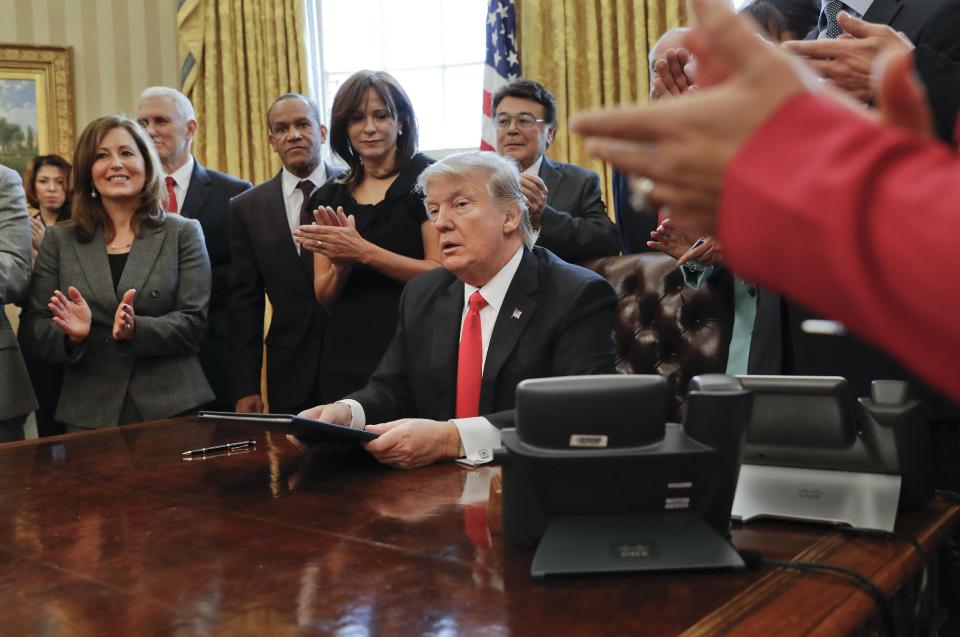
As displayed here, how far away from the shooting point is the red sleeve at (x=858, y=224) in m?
0.63

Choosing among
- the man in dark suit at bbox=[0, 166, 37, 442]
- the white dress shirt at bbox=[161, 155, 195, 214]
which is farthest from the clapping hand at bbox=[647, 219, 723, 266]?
the white dress shirt at bbox=[161, 155, 195, 214]

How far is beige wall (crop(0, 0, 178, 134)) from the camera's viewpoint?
7.14 meters

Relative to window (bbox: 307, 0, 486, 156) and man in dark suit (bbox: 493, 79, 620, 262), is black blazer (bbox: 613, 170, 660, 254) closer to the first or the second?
man in dark suit (bbox: 493, 79, 620, 262)

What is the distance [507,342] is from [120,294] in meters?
1.52

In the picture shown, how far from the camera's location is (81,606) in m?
1.30

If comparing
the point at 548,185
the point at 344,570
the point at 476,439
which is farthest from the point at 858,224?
the point at 548,185

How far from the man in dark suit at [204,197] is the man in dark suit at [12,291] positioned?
0.71 metres

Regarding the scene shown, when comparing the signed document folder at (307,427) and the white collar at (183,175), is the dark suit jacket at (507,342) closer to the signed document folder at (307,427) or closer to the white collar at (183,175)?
the signed document folder at (307,427)


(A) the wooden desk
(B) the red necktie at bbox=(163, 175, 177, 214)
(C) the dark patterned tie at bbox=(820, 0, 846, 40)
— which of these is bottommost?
(A) the wooden desk

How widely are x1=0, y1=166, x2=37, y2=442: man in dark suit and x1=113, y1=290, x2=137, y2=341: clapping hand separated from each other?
1.43 ft

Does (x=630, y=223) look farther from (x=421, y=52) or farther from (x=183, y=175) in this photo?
(x=421, y=52)

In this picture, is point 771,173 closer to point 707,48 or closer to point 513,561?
point 707,48

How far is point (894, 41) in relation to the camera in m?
1.57

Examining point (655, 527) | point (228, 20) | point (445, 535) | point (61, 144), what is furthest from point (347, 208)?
point (61, 144)
